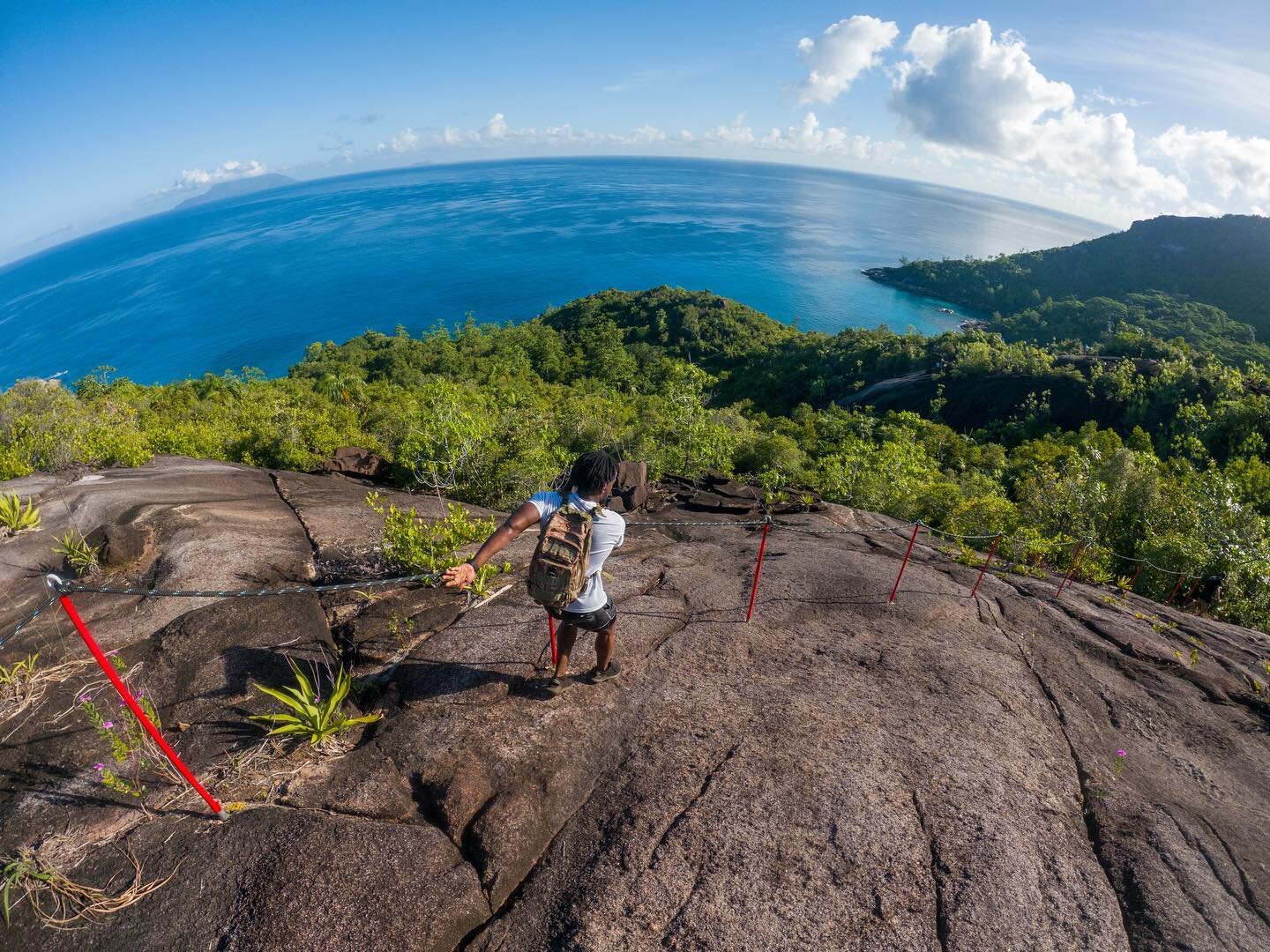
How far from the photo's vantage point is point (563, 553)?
4668 millimetres

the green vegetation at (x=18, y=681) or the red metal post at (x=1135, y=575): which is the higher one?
the green vegetation at (x=18, y=681)

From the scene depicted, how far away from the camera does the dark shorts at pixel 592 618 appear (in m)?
5.14

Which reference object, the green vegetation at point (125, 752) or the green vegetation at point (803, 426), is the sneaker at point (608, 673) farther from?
the green vegetation at point (125, 752)

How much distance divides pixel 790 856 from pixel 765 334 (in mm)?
100367

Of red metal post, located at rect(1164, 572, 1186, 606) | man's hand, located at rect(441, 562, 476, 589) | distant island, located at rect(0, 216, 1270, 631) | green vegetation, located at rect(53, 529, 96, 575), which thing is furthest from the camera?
distant island, located at rect(0, 216, 1270, 631)

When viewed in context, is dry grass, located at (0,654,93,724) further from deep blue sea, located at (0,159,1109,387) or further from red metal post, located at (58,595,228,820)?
deep blue sea, located at (0,159,1109,387)

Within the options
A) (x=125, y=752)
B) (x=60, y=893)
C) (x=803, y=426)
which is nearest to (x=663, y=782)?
(x=60, y=893)

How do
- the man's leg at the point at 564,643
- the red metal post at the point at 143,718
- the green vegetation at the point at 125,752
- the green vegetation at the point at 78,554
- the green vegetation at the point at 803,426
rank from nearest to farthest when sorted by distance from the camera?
the red metal post at the point at 143,718, the green vegetation at the point at 125,752, the man's leg at the point at 564,643, the green vegetation at the point at 78,554, the green vegetation at the point at 803,426

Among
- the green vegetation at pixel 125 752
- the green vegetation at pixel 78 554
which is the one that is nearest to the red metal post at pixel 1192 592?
the green vegetation at pixel 125 752

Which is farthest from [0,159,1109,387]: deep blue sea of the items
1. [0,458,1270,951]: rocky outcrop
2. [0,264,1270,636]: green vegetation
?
[0,458,1270,951]: rocky outcrop

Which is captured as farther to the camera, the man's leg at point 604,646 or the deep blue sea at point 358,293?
the deep blue sea at point 358,293

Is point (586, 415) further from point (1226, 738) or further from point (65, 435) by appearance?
point (1226, 738)

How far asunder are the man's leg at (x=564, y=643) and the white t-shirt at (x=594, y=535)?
12.4 inches

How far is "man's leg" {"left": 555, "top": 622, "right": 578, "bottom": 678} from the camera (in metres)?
5.35
